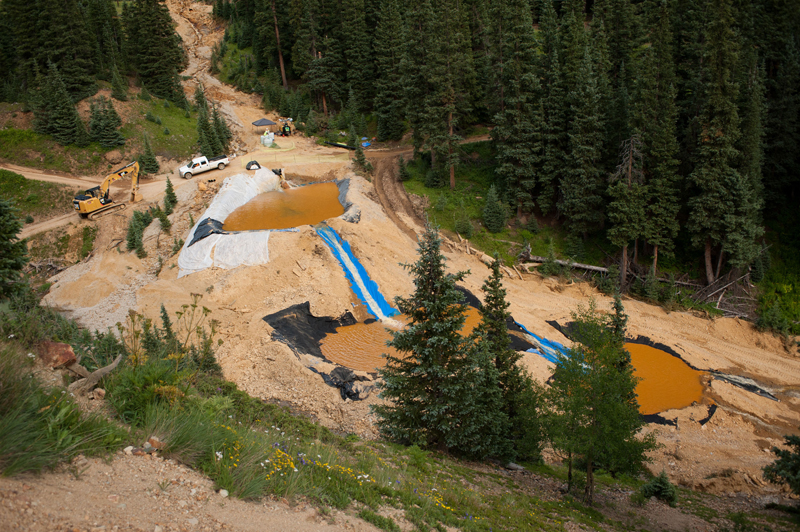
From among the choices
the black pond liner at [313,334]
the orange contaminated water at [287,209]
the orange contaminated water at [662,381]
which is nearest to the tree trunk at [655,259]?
the orange contaminated water at [662,381]

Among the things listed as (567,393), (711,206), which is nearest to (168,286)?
(567,393)

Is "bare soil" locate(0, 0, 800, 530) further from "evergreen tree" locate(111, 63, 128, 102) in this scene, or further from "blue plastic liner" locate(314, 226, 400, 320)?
"evergreen tree" locate(111, 63, 128, 102)

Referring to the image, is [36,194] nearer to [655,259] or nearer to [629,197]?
[629,197]

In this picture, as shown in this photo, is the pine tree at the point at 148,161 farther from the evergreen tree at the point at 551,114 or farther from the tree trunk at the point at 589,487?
the tree trunk at the point at 589,487

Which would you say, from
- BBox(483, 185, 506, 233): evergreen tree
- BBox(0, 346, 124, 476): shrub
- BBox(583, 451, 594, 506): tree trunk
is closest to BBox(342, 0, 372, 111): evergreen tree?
BBox(483, 185, 506, 233): evergreen tree

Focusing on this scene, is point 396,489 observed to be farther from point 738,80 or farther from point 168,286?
point 738,80

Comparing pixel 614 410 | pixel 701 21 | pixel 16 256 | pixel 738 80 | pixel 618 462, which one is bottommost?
pixel 618 462
